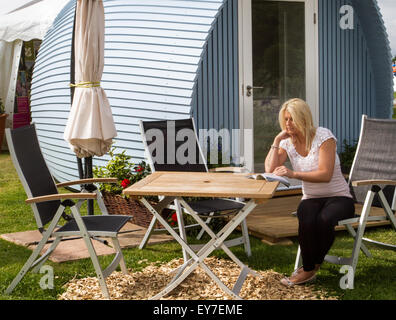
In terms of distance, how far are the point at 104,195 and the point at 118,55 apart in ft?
6.20

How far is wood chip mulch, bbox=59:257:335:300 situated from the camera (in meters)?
4.30

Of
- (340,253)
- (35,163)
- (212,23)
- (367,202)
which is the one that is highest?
(212,23)

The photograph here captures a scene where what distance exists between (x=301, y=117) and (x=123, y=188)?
2.59 metres

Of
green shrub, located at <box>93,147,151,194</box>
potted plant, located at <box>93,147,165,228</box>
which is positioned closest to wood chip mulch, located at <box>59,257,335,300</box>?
potted plant, located at <box>93,147,165,228</box>

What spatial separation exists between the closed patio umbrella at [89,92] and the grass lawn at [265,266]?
1.06m

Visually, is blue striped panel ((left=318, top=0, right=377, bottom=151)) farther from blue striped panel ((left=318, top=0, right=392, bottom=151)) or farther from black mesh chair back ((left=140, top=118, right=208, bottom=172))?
black mesh chair back ((left=140, top=118, right=208, bottom=172))

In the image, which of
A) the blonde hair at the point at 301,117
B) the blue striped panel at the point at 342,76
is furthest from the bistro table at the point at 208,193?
the blue striped panel at the point at 342,76

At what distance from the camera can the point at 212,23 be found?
22.6 ft

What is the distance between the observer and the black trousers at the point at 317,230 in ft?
14.4

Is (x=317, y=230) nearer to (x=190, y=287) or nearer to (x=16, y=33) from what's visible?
(x=190, y=287)

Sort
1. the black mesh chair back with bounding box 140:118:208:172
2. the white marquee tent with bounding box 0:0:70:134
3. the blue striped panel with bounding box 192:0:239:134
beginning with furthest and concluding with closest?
1. the white marquee tent with bounding box 0:0:70:134
2. the blue striped panel with bounding box 192:0:239:134
3. the black mesh chair back with bounding box 140:118:208:172

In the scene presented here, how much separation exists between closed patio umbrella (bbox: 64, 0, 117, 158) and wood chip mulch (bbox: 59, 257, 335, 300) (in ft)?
4.37
